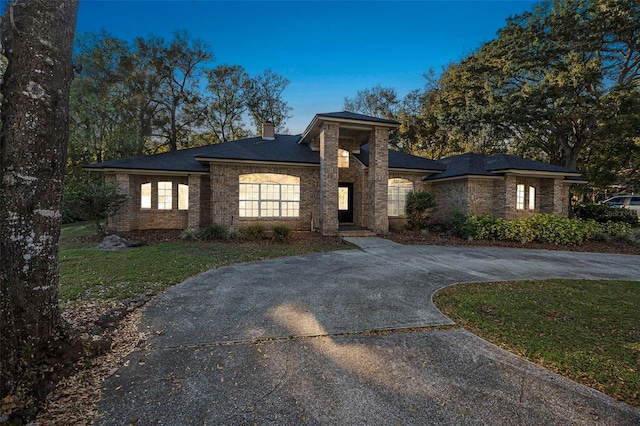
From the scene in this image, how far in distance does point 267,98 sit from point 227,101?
3692 mm

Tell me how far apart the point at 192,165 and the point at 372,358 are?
12625 millimetres

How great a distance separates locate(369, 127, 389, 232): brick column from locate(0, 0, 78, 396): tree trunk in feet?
35.2

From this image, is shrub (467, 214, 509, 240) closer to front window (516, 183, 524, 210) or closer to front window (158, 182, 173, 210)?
front window (516, 183, 524, 210)

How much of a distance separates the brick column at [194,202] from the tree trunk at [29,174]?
35.6 feet

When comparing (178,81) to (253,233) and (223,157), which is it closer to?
(223,157)

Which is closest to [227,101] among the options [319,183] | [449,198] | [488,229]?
[319,183]

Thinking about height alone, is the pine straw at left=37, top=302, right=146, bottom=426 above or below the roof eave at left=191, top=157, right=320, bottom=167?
below

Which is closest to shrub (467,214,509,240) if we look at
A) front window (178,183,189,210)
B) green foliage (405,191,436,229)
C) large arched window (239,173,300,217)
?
green foliage (405,191,436,229)

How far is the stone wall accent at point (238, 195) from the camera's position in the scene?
1228 cm

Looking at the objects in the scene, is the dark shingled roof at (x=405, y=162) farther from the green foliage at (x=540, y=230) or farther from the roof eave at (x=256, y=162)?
the green foliage at (x=540, y=230)

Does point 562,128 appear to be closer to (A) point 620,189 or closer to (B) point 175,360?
(A) point 620,189

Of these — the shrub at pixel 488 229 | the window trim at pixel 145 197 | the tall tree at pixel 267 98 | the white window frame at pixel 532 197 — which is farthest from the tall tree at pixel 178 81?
the white window frame at pixel 532 197

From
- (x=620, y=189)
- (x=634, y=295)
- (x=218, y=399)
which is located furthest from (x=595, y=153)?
(x=218, y=399)

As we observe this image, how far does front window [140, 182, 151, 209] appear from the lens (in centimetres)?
1326
